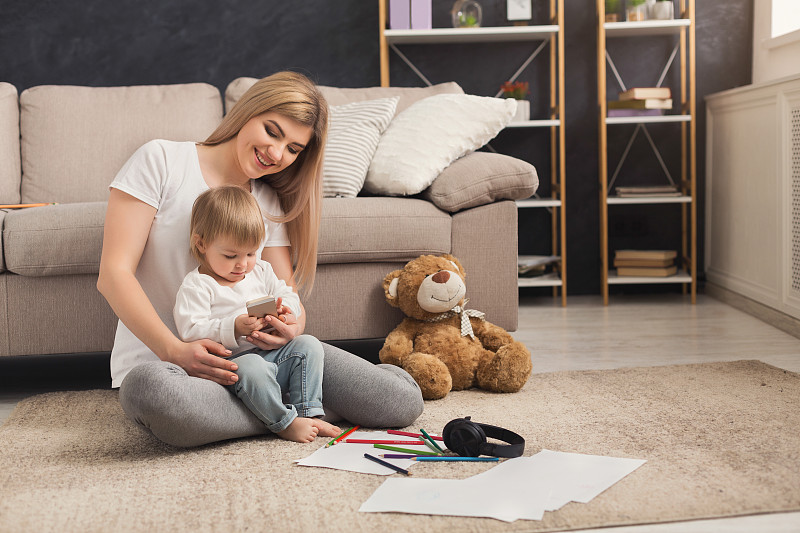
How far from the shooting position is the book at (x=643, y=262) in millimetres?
3254

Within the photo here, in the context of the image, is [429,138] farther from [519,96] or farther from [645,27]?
[645,27]

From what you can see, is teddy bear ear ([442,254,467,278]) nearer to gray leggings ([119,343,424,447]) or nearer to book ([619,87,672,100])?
gray leggings ([119,343,424,447])

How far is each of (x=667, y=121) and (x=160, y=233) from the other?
238 centimetres

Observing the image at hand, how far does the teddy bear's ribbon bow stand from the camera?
6.37 feet

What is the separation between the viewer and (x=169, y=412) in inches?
53.6

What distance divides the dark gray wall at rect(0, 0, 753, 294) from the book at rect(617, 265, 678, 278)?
22cm

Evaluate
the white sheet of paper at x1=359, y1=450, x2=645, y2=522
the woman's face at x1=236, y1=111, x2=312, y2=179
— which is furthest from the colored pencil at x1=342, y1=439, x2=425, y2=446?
the woman's face at x1=236, y1=111, x2=312, y2=179

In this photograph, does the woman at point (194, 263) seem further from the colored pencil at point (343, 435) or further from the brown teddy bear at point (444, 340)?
the brown teddy bear at point (444, 340)

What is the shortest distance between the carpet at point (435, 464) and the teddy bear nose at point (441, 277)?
27 cm

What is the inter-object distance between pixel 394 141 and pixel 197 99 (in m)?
0.79

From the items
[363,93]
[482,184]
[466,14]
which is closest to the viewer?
[482,184]

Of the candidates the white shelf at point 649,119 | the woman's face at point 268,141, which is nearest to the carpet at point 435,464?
the woman's face at point 268,141

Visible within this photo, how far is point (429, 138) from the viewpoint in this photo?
2324mm

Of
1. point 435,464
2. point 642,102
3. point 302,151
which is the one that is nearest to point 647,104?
point 642,102
